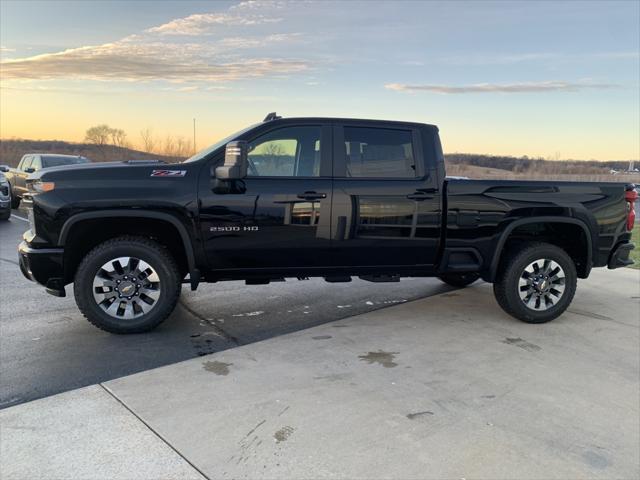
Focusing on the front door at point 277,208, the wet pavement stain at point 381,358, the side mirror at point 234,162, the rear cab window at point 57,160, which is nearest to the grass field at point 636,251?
the wet pavement stain at point 381,358

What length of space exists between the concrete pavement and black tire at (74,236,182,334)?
0.80m

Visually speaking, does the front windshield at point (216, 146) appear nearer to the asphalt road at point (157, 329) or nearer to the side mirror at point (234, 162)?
the side mirror at point (234, 162)

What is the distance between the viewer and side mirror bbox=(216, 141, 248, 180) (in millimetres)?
4332

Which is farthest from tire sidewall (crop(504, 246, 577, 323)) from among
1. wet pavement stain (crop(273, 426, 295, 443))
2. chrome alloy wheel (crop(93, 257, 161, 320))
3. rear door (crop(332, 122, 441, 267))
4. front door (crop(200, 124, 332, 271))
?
chrome alloy wheel (crop(93, 257, 161, 320))

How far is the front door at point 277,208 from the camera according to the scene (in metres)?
4.59

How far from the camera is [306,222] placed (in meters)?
4.73

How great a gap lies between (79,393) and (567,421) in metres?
3.18

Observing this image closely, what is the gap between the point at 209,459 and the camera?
2705mm

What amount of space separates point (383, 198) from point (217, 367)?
86.1 inches

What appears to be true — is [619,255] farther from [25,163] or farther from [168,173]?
[25,163]

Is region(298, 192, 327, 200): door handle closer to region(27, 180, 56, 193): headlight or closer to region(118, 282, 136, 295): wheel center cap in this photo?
region(118, 282, 136, 295): wheel center cap

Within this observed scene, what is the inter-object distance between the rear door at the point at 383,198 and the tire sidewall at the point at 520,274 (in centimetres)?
83

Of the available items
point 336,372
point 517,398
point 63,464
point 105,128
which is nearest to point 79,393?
point 63,464

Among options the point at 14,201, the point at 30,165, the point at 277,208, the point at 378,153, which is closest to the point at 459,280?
the point at 378,153
